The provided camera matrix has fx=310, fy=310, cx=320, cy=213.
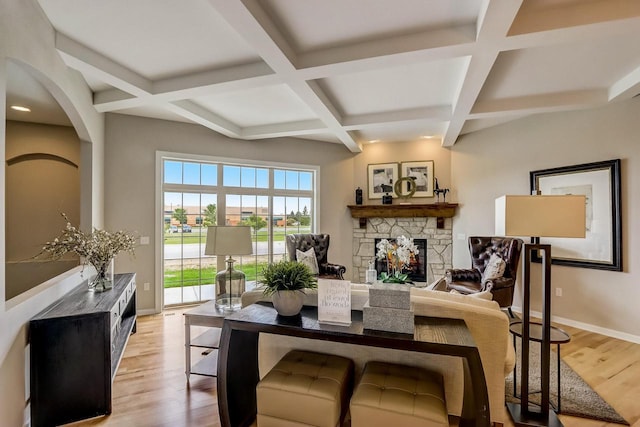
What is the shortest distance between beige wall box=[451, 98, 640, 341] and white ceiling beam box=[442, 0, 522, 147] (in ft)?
4.84

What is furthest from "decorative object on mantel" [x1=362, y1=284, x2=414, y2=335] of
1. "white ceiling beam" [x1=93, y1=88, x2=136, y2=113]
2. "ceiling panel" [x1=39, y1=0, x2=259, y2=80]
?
"white ceiling beam" [x1=93, y1=88, x2=136, y2=113]

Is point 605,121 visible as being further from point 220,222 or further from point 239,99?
point 220,222

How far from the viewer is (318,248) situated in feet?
17.0

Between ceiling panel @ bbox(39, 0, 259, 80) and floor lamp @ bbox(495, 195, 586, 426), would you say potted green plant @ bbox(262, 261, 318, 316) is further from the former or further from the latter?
ceiling panel @ bbox(39, 0, 259, 80)

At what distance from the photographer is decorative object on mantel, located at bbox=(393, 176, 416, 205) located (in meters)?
5.85

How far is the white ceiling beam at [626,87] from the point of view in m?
3.09

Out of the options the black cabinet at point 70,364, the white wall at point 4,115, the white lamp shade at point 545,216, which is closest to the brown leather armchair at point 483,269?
the white lamp shade at point 545,216

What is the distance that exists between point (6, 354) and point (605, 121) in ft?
19.5

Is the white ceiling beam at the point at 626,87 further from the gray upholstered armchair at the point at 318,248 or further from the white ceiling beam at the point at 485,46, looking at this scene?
the gray upholstered armchair at the point at 318,248

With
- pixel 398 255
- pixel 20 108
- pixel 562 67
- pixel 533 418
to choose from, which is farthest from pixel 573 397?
pixel 20 108

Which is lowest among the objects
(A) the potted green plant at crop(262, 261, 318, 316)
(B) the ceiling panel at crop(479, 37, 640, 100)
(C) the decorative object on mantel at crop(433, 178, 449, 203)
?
(A) the potted green plant at crop(262, 261, 318, 316)

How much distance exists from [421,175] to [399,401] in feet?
15.6

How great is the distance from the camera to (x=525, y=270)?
212cm

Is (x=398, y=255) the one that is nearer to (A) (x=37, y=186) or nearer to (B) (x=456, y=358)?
(B) (x=456, y=358)
